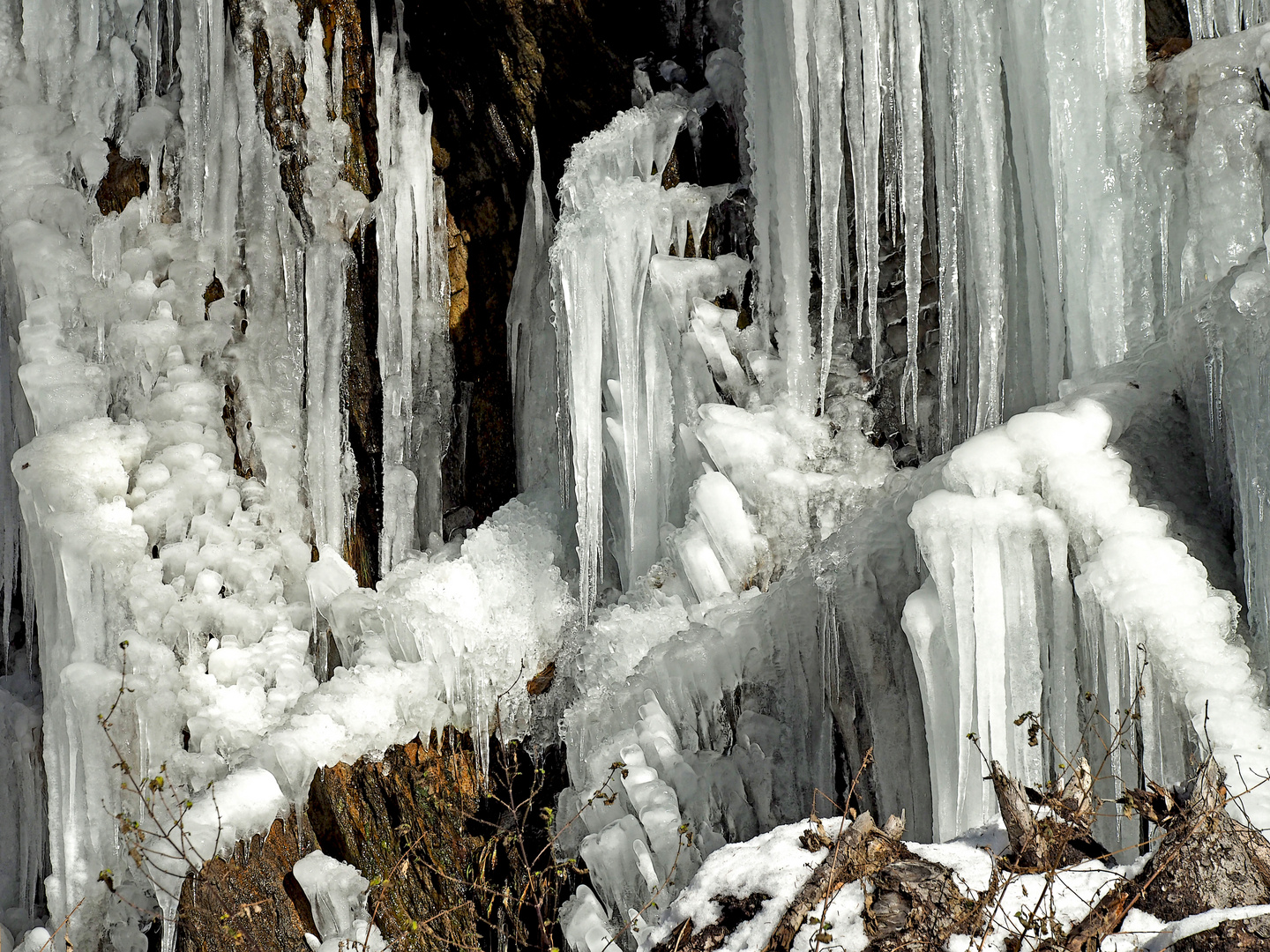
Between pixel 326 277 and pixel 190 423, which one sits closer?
pixel 190 423

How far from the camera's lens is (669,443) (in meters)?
5.44

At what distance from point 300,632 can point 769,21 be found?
371cm

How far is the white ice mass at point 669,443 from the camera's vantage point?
11.3 feet

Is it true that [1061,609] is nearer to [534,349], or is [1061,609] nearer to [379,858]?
[379,858]

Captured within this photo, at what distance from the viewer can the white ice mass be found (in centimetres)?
343

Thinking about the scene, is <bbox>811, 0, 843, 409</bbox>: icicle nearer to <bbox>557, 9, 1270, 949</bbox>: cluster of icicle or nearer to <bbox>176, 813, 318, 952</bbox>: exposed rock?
<bbox>557, 9, 1270, 949</bbox>: cluster of icicle

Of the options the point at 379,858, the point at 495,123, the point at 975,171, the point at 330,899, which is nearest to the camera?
the point at 975,171

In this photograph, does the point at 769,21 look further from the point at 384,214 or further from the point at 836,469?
the point at 384,214

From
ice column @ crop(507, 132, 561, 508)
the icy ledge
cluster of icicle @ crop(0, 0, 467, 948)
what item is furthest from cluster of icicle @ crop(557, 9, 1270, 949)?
cluster of icicle @ crop(0, 0, 467, 948)

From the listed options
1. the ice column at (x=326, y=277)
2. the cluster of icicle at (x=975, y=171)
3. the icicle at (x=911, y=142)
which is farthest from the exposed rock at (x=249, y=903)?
the icicle at (x=911, y=142)

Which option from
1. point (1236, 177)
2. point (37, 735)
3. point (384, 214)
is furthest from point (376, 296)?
point (1236, 177)

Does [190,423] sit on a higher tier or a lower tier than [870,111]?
lower

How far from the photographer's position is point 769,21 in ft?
16.5

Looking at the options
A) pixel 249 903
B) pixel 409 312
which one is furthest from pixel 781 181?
pixel 249 903
